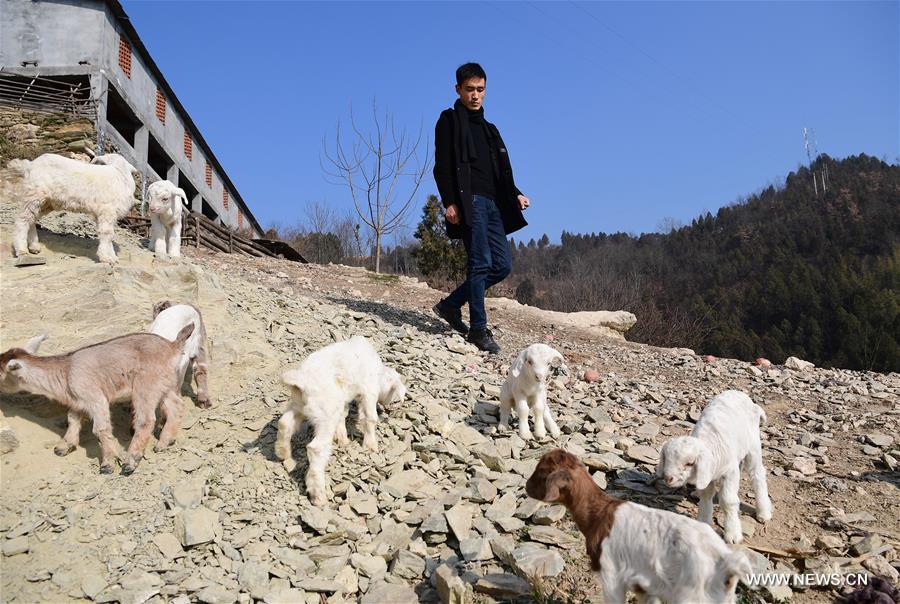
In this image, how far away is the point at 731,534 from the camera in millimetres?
4062

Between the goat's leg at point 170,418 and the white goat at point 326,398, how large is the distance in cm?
94

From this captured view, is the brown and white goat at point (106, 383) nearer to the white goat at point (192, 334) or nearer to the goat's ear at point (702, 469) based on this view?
the white goat at point (192, 334)

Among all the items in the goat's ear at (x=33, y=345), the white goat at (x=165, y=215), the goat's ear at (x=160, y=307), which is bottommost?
the goat's ear at (x=33, y=345)

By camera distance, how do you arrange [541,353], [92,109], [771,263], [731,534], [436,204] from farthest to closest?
1. [771,263]
2. [436,204]
3. [92,109]
4. [541,353]
5. [731,534]

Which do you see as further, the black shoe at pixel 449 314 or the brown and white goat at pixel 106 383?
the black shoe at pixel 449 314

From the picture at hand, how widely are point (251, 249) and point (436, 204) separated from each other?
39.5 feet

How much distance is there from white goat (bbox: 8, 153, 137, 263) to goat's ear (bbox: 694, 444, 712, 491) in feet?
21.1

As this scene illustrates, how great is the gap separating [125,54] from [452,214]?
17479 millimetres

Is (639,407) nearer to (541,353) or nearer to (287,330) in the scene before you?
(541,353)

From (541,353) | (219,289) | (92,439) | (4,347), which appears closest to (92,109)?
(219,289)

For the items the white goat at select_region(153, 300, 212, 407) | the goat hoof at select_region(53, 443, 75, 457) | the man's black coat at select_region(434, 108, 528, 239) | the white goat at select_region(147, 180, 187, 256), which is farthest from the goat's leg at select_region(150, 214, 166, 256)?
the man's black coat at select_region(434, 108, 528, 239)

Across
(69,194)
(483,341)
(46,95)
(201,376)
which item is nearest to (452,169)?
(483,341)

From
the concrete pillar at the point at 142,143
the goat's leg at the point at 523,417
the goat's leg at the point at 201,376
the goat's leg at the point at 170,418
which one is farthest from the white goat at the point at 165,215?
the concrete pillar at the point at 142,143

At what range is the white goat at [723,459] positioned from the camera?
155 inches
